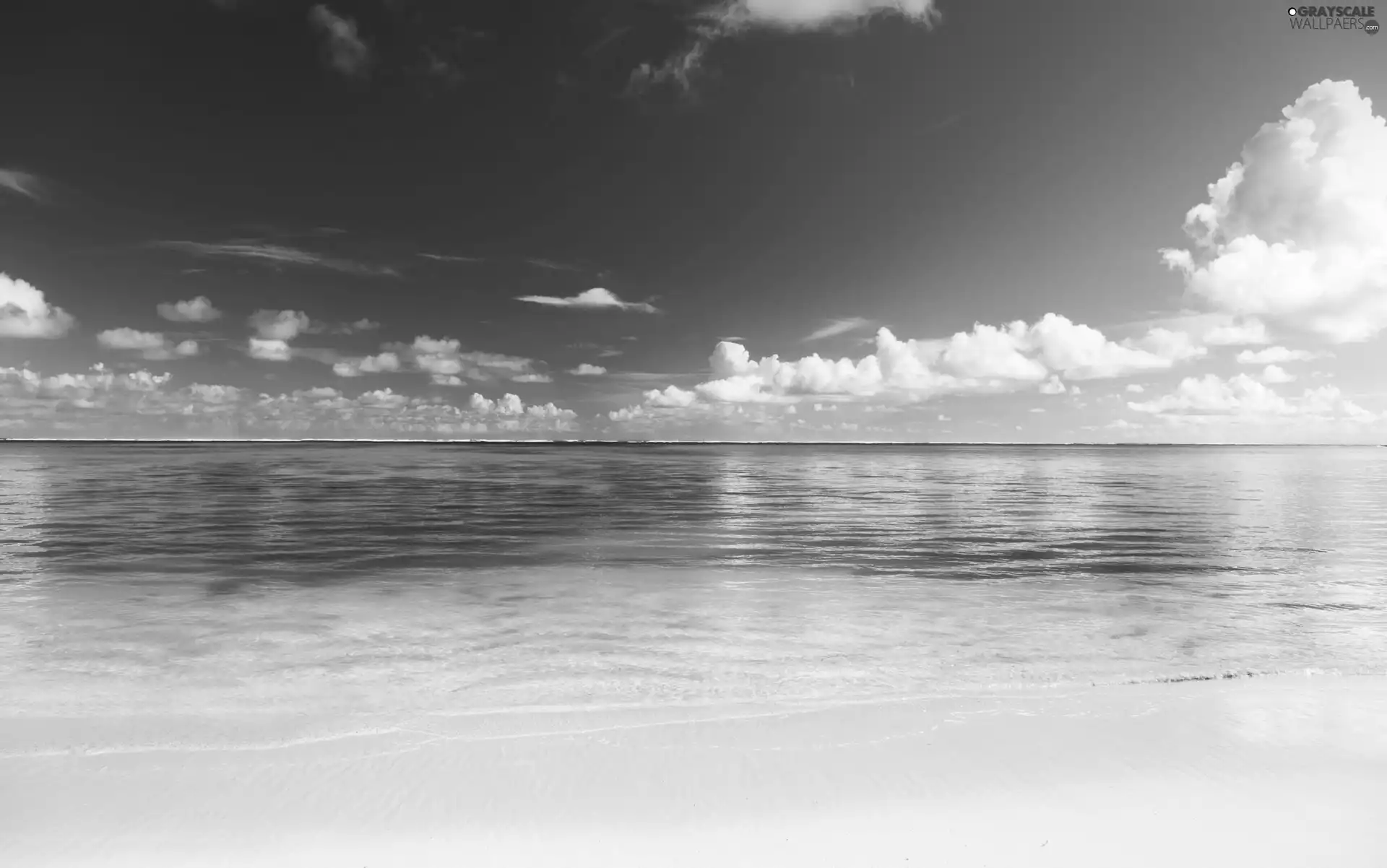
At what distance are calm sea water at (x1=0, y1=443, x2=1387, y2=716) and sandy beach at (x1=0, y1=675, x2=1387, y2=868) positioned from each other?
0.97 m

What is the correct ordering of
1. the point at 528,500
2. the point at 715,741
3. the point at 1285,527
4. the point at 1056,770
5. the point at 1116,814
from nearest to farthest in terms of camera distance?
the point at 1116,814 < the point at 1056,770 < the point at 715,741 < the point at 1285,527 < the point at 528,500

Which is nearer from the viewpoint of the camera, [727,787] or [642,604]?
[727,787]

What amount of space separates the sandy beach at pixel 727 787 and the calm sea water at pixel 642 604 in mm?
973

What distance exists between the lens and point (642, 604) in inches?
604

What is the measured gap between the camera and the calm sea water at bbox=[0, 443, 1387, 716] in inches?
398

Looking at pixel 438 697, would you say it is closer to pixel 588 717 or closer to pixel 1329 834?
pixel 588 717

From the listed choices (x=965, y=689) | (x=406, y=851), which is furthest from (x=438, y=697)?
(x=965, y=689)

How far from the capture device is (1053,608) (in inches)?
591

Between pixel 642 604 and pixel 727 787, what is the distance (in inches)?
342

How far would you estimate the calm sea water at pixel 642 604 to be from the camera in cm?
1010

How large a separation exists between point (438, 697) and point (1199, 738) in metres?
9.27

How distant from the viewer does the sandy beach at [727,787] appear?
226 inches

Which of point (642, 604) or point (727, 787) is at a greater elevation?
point (727, 787)

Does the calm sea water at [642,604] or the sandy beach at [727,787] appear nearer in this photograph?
the sandy beach at [727,787]
